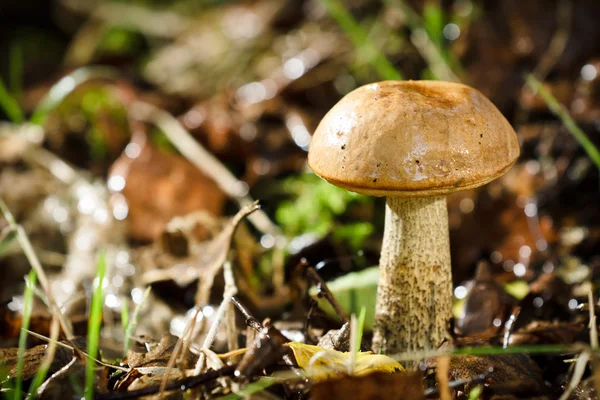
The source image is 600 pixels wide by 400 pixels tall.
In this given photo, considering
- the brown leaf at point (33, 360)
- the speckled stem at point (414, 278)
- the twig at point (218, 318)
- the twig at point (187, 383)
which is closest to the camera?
the twig at point (187, 383)

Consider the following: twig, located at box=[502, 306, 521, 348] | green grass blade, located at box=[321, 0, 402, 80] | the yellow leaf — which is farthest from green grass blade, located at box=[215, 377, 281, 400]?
green grass blade, located at box=[321, 0, 402, 80]

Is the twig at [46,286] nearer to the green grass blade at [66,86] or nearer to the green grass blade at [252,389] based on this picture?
the green grass blade at [252,389]

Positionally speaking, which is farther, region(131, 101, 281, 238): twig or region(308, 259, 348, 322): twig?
region(131, 101, 281, 238): twig

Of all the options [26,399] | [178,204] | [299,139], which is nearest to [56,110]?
[178,204]

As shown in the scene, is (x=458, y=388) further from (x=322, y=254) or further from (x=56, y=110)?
(x=56, y=110)

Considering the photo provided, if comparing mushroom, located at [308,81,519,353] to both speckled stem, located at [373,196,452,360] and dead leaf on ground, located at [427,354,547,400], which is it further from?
dead leaf on ground, located at [427,354,547,400]

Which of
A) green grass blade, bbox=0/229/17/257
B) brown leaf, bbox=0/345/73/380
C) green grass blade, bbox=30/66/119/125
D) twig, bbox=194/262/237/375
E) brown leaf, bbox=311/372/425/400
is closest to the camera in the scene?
brown leaf, bbox=311/372/425/400

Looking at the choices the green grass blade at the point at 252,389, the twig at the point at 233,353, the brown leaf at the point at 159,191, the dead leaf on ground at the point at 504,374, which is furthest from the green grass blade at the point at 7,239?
the dead leaf on ground at the point at 504,374
